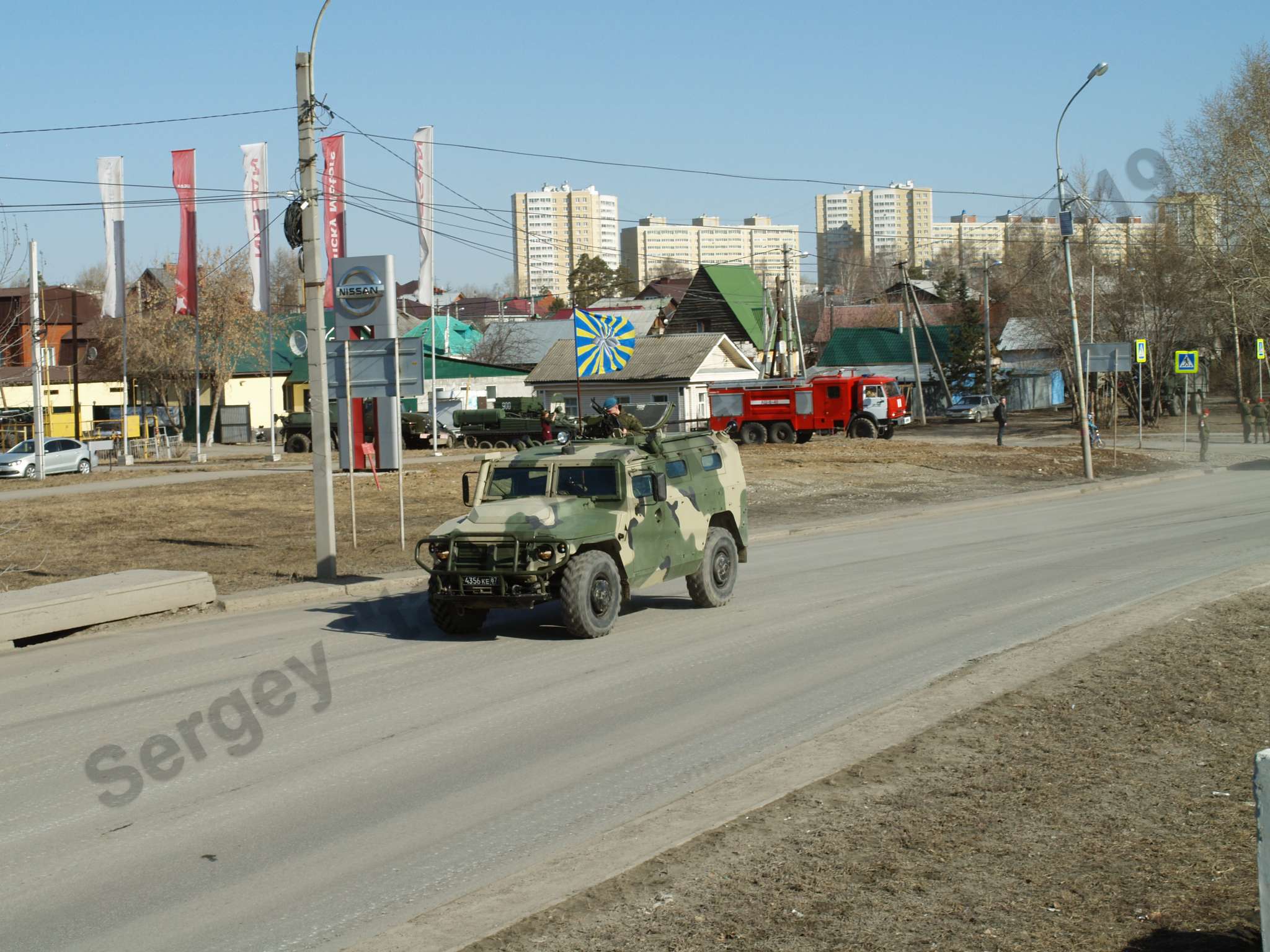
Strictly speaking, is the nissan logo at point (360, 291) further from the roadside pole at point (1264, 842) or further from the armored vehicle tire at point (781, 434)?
the armored vehicle tire at point (781, 434)

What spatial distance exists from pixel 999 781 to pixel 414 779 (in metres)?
3.55

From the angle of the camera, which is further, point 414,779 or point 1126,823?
point 414,779

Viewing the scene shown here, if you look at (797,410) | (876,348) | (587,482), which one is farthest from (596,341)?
(876,348)

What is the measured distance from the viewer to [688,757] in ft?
27.0

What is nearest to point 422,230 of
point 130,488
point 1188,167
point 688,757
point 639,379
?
point 130,488

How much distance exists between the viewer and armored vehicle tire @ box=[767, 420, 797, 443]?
53.0 meters

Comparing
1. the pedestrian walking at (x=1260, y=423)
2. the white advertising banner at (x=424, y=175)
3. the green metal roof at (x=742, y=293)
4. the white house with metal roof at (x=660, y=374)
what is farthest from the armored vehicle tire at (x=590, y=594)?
the green metal roof at (x=742, y=293)

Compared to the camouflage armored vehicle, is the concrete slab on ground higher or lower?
lower

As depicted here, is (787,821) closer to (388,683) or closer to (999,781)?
(999,781)

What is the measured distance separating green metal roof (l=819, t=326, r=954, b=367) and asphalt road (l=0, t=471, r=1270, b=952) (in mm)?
70456

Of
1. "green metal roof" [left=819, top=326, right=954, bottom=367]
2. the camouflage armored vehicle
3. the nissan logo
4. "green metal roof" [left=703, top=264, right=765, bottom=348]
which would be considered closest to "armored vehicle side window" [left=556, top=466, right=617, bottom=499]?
the camouflage armored vehicle

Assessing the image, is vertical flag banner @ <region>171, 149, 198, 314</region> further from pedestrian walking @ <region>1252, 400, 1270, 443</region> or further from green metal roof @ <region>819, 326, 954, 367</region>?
green metal roof @ <region>819, 326, 954, 367</region>

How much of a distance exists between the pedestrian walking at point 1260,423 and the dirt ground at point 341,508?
886cm

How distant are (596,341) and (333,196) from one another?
11988 millimetres
